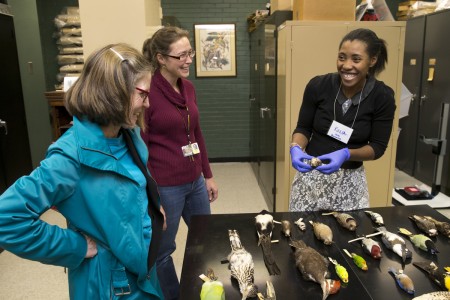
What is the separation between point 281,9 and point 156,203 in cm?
238

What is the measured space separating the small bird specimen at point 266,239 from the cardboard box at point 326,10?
1786 millimetres

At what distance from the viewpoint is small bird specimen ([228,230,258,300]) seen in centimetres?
108

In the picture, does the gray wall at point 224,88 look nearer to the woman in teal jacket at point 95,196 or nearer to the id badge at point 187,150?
the id badge at point 187,150

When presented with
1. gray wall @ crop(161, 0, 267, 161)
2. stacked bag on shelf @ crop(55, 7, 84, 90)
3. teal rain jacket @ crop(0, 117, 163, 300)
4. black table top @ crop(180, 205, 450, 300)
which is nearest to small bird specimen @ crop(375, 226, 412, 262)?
black table top @ crop(180, 205, 450, 300)

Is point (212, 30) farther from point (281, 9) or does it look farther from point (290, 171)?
point (290, 171)

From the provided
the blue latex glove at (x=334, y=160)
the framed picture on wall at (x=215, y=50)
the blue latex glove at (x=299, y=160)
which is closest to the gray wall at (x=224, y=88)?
the framed picture on wall at (x=215, y=50)

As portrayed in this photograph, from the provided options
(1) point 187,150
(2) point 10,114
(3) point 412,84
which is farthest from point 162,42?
(3) point 412,84

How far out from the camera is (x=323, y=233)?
1380 millimetres

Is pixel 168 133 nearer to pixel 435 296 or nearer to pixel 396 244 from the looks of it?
pixel 396 244

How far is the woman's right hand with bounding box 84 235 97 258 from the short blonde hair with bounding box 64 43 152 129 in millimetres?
354

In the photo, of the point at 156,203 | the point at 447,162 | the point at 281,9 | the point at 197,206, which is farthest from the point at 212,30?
the point at 156,203

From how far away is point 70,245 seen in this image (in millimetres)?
1025

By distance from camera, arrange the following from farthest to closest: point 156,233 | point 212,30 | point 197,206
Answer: point 212,30
point 197,206
point 156,233

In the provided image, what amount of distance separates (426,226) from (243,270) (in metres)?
0.79
